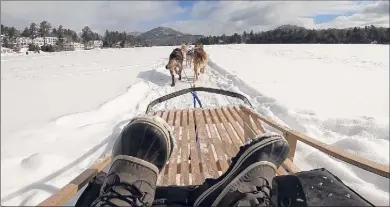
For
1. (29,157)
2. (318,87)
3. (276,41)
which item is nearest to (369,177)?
(29,157)

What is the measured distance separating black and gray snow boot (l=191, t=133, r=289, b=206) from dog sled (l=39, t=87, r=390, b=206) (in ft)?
1.49

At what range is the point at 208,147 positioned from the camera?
317 centimetres

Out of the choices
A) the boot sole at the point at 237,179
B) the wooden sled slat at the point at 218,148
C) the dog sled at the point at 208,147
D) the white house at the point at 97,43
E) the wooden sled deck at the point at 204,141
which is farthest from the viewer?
the white house at the point at 97,43

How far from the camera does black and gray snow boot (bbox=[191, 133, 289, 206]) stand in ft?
4.72

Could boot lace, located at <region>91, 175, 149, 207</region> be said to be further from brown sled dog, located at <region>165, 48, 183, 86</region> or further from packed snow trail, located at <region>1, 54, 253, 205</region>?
brown sled dog, located at <region>165, 48, 183, 86</region>

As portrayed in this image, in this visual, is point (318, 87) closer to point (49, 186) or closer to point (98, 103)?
point (98, 103)

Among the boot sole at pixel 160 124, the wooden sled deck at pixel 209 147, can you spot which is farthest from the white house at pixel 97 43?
the boot sole at pixel 160 124

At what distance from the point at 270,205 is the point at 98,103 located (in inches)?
205

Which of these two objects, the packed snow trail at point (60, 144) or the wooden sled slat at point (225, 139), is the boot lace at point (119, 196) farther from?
the wooden sled slat at point (225, 139)

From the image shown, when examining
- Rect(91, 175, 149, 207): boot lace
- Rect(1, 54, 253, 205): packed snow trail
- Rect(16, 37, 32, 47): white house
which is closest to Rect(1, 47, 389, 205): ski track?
Rect(1, 54, 253, 205): packed snow trail

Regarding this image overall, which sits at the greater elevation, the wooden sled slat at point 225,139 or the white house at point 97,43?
the white house at point 97,43

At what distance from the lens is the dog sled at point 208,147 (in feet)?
5.57

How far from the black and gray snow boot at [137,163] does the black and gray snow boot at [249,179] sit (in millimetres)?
282

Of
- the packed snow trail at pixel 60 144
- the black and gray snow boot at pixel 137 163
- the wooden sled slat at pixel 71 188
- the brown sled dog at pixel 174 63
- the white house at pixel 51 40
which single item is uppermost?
the white house at pixel 51 40
